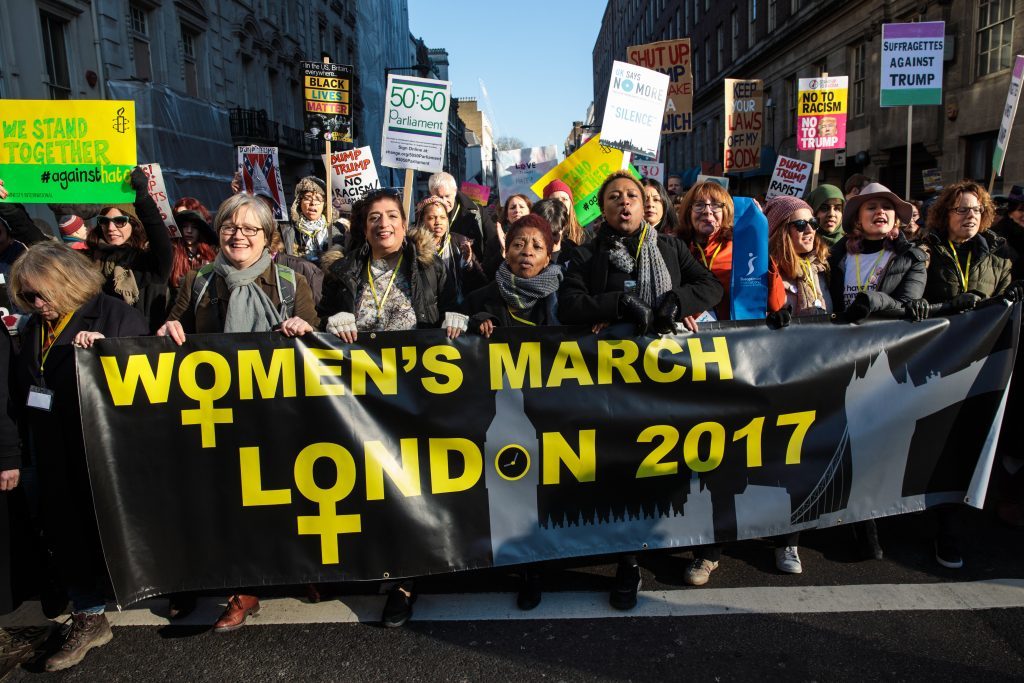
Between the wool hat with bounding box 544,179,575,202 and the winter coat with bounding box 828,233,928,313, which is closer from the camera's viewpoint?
the winter coat with bounding box 828,233,928,313

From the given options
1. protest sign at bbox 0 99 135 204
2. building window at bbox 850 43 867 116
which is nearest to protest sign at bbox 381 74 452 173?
protest sign at bbox 0 99 135 204

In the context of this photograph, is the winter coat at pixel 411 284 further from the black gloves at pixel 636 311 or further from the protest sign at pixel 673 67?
the protest sign at pixel 673 67

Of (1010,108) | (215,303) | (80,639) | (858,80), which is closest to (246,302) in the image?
(215,303)

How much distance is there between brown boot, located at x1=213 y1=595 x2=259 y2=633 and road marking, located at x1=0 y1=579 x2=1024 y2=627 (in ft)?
0.15

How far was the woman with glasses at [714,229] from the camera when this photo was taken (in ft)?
12.8

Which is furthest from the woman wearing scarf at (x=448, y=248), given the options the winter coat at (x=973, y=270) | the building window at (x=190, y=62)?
the building window at (x=190, y=62)

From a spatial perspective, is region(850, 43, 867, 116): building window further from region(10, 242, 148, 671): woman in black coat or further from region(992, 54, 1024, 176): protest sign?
region(10, 242, 148, 671): woman in black coat

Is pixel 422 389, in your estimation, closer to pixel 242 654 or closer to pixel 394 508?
pixel 394 508

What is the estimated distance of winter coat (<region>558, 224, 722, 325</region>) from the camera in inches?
123

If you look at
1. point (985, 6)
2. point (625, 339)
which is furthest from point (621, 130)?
point (985, 6)

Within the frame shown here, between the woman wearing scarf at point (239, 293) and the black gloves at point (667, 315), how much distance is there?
60.8 inches

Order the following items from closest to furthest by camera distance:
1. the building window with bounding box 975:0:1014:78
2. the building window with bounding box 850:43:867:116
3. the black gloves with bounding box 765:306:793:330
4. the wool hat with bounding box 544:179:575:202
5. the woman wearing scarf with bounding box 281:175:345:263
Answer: the black gloves with bounding box 765:306:793:330
the wool hat with bounding box 544:179:575:202
the woman wearing scarf with bounding box 281:175:345:263
the building window with bounding box 975:0:1014:78
the building window with bounding box 850:43:867:116

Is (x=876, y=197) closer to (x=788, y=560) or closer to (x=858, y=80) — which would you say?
(x=788, y=560)

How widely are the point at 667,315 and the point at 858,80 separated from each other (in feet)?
69.0
